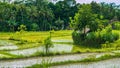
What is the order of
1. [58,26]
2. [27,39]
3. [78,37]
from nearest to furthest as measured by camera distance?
[78,37] → [27,39] → [58,26]

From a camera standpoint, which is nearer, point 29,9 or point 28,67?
point 28,67

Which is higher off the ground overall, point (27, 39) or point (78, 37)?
point (78, 37)

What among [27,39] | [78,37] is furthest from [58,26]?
[78,37]

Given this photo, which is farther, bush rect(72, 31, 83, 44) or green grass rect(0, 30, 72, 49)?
bush rect(72, 31, 83, 44)

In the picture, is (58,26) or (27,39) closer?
(27,39)

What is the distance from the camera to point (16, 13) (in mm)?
45375

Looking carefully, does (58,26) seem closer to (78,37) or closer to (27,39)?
(27,39)

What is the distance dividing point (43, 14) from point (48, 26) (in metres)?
2.15

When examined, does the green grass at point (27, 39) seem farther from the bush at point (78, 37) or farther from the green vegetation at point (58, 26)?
the bush at point (78, 37)

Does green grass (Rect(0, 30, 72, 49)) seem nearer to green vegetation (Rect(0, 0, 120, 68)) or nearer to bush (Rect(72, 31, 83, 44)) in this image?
green vegetation (Rect(0, 0, 120, 68))

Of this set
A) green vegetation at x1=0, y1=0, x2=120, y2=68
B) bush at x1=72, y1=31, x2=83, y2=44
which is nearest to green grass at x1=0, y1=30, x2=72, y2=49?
green vegetation at x1=0, y1=0, x2=120, y2=68

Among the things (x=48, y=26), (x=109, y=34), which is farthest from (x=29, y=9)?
(x=109, y=34)

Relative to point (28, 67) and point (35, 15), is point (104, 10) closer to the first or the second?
point (35, 15)

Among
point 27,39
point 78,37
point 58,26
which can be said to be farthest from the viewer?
point 58,26
